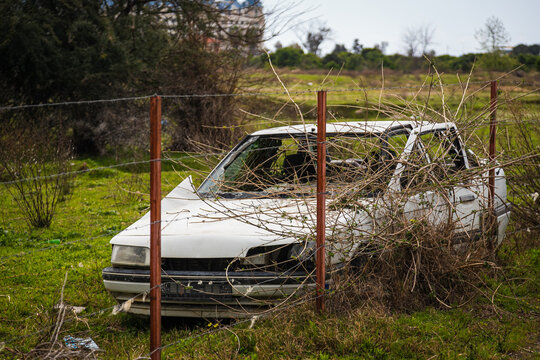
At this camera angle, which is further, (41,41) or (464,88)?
(41,41)

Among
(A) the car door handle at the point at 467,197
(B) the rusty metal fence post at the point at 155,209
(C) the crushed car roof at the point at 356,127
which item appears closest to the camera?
(B) the rusty metal fence post at the point at 155,209

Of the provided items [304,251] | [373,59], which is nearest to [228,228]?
[304,251]

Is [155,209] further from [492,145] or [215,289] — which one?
[492,145]

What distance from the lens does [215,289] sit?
4.39 meters

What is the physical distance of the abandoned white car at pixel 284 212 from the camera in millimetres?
4480

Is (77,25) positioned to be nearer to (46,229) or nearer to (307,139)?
(46,229)

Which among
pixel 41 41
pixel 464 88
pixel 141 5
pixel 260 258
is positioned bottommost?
pixel 260 258

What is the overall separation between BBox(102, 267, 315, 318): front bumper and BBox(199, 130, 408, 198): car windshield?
36.9 inches

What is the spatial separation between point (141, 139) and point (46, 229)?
9560 mm

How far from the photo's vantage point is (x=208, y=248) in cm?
451

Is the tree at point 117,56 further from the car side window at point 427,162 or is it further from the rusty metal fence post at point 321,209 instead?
the rusty metal fence post at point 321,209

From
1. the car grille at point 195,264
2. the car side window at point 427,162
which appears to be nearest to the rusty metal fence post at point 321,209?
the car grille at point 195,264

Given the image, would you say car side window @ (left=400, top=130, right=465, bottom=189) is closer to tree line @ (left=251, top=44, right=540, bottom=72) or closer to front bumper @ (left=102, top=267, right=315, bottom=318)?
front bumper @ (left=102, top=267, right=315, bottom=318)

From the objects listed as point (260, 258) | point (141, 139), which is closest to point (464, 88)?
point (260, 258)
